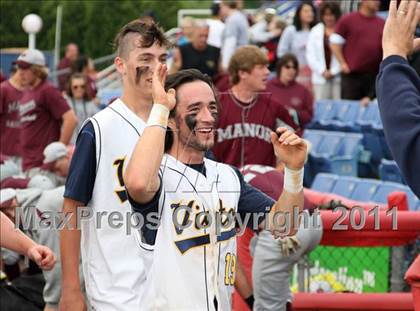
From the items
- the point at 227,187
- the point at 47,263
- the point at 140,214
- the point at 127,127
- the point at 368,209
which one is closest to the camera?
the point at 140,214

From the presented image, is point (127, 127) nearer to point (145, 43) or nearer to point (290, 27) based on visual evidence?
point (145, 43)

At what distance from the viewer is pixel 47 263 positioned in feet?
18.0

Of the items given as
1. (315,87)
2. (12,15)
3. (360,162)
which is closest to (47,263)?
(360,162)

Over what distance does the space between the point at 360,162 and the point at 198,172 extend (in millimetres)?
8436

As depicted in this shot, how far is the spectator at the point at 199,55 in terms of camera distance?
14.5 m

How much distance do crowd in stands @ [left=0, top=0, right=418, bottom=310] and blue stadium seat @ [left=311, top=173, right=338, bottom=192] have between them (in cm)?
63

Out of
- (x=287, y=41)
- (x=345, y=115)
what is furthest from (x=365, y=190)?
(x=287, y=41)

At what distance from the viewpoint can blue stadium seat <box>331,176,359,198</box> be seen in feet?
35.7

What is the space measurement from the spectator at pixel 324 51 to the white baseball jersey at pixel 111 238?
32.2ft

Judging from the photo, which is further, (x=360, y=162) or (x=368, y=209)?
(x=360, y=162)

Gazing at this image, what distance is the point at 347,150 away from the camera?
42.9 feet

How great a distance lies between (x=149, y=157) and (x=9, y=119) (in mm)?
7544

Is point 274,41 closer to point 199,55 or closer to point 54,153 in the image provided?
point 199,55

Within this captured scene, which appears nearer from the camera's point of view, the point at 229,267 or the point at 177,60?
the point at 229,267
